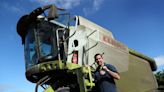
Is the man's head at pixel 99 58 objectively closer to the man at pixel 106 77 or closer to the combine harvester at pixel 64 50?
the man at pixel 106 77

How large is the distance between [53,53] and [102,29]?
202 cm

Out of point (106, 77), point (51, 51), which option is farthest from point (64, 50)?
point (106, 77)

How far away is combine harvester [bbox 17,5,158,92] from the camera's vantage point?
8.68 meters

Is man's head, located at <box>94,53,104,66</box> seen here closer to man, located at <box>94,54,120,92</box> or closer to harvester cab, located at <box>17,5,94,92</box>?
man, located at <box>94,54,120,92</box>

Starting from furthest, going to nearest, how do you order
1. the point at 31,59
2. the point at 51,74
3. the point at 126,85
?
the point at 126,85 → the point at 31,59 → the point at 51,74

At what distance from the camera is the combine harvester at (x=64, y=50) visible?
8.68 meters

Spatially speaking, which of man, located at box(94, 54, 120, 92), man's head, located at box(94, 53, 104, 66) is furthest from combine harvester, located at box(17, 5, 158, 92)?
man's head, located at box(94, 53, 104, 66)

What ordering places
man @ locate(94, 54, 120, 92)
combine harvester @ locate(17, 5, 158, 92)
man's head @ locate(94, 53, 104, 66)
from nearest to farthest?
man's head @ locate(94, 53, 104, 66) → man @ locate(94, 54, 120, 92) → combine harvester @ locate(17, 5, 158, 92)

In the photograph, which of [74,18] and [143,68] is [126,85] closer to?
[143,68]

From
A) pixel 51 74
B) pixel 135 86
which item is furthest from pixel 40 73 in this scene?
pixel 135 86

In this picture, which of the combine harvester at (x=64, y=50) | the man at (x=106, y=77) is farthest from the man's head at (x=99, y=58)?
the combine harvester at (x=64, y=50)

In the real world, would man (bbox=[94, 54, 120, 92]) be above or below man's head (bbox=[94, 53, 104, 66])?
below

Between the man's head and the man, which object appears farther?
the man

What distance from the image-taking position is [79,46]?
935 cm
